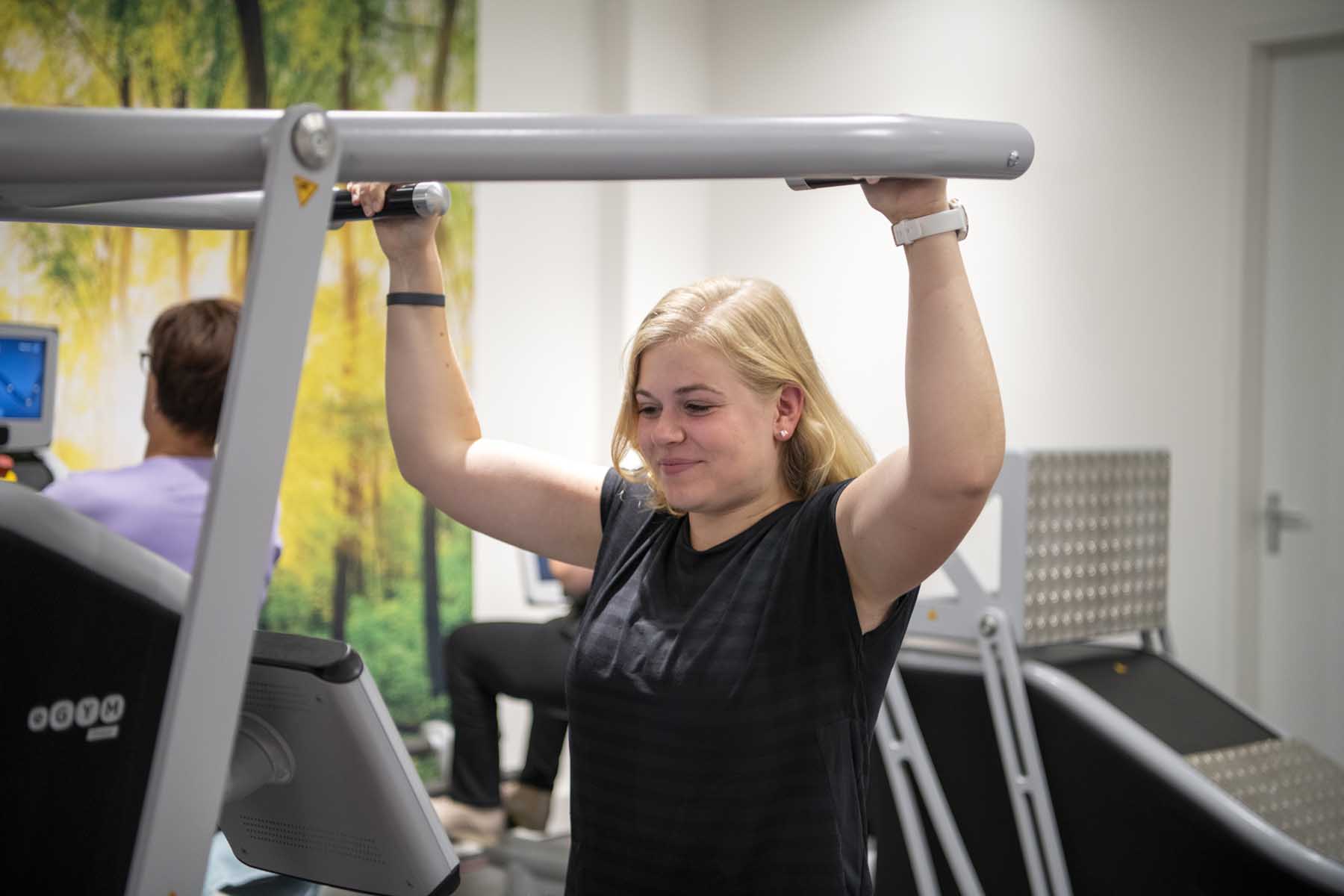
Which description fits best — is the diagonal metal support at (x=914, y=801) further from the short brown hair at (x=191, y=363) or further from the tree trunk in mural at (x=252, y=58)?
the tree trunk in mural at (x=252, y=58)

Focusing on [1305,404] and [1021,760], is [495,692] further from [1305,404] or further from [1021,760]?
[1305,404]

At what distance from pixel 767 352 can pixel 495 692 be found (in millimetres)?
2624

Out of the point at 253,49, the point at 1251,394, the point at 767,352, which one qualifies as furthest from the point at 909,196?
the point at 253,49

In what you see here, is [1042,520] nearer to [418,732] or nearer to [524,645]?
[524,645]

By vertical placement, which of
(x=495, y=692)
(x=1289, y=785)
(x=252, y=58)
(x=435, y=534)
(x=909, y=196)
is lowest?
(x=495, y=692)

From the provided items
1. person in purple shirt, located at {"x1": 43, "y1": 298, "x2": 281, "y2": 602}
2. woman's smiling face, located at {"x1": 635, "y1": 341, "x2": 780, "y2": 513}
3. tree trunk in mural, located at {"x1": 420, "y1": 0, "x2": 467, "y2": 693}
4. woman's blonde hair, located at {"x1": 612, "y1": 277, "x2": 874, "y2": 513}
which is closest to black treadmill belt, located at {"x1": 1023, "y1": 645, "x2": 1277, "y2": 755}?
woman's blonde hair, located at {"x1": 612, "y1": 277, "x2": 874, "y2": 513}

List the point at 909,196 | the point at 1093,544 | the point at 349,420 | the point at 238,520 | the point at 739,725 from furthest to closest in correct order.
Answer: the point at 349,420 → the point at 1093,544 → the point at 739,725 → the point at 909,196 → the point at 238,520

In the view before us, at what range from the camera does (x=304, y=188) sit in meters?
0.82

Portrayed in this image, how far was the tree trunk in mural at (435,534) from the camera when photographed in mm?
4371

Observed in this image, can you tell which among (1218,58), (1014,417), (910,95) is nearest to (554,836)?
(1014,417)

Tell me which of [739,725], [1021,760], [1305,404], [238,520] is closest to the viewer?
[238,520]

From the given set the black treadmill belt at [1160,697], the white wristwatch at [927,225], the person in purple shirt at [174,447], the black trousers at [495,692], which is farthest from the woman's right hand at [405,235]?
the black trousers at [495,692]

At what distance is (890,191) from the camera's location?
3.47 ft

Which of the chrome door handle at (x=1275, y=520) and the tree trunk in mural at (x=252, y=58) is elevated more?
the tree trunk in mural at (x=252, y=58)
